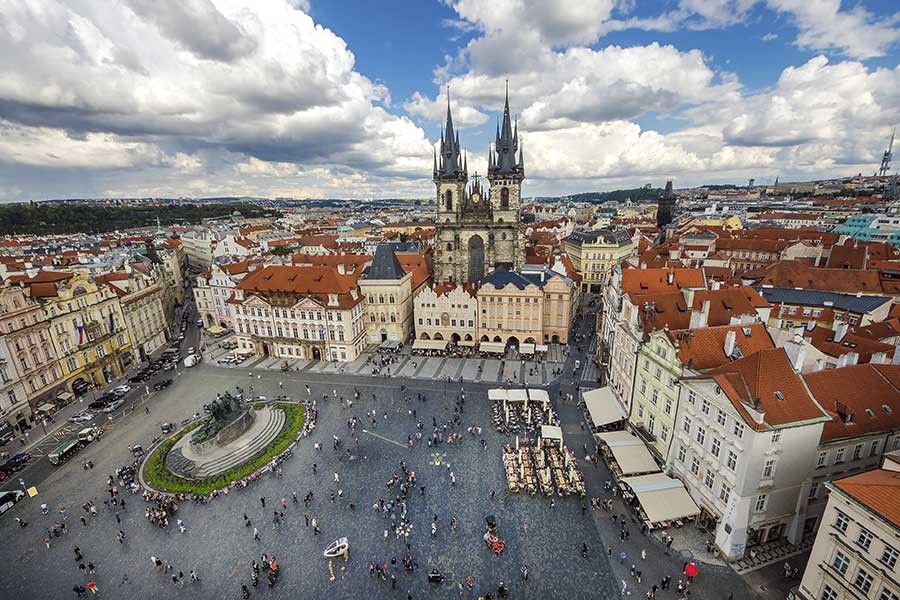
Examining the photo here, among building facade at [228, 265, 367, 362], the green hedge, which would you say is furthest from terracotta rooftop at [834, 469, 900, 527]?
building facade at [228, 265, 367, 362]

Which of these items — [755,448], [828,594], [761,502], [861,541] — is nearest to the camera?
[861,541]

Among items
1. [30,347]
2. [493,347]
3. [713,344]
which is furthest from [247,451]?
[713,344]

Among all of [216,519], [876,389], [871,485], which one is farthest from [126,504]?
[876,389]

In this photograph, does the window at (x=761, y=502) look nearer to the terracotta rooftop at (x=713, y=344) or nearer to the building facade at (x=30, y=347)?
the terracotta rooftop at (x=713, y=344)

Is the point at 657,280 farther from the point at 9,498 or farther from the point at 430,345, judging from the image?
the point at 9,498

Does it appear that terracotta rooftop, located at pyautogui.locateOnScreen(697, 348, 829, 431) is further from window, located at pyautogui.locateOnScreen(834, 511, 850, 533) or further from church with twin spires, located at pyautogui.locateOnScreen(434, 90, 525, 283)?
church with twin spires, located at pyautogui.locateOnScreen(434, 90, 525, 283)

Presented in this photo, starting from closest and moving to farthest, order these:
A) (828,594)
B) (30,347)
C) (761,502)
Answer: (828,594)
(761,502)
(30,347)

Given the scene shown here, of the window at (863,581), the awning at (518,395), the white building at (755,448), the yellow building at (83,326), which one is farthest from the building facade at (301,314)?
the window at (863,581)

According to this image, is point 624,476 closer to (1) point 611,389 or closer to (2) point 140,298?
(1) point 611,389
